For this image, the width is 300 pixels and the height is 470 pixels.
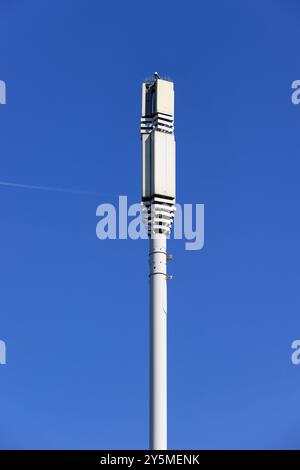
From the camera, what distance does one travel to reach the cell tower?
308 feet

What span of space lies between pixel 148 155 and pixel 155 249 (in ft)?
26.4

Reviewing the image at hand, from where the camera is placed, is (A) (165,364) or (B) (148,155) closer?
(A) (165,364)

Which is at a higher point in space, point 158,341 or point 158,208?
point 158,208

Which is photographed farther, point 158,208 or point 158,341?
point 158,208

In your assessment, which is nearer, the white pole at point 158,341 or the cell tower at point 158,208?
the white pole at point 158,341

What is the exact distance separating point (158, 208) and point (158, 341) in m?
10.6

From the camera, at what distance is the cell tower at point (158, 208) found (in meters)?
93.9

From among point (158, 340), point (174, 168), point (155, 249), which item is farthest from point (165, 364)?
point (174, 168)

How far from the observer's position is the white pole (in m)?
92.5

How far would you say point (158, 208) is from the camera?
99375 millimetres

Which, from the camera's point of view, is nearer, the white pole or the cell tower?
the white pole

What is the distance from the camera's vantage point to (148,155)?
102 m

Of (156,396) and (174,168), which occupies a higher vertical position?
(174,168)
